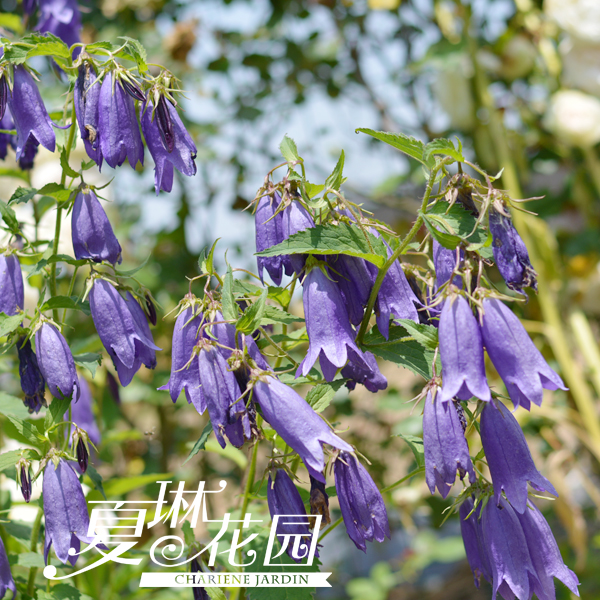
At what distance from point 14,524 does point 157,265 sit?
1467 millimetres

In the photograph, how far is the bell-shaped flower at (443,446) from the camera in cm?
66

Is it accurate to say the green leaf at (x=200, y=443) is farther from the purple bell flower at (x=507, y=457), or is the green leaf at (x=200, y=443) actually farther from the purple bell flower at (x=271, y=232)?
the purple bell flower at (x=507, y=457)

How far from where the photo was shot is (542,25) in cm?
235

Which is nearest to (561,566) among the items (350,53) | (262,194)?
(262,194)

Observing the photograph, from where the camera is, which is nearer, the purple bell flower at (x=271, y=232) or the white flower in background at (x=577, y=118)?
the purple bell flower at (x=271, y=232)

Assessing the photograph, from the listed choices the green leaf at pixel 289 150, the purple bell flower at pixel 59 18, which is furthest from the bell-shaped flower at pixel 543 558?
the purple bell flower at pixel 59 18

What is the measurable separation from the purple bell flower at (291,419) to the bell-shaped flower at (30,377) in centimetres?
36

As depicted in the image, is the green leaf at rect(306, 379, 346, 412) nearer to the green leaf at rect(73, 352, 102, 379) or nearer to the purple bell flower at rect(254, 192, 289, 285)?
the purple bell flower at rect(254, 192, 289, 285)

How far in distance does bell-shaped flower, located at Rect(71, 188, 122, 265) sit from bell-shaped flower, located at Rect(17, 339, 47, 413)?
0.15m

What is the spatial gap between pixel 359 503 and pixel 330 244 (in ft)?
0.97

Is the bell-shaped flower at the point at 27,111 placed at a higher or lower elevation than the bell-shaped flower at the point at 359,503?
higher

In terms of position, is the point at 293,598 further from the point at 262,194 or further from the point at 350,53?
the point at 350,53

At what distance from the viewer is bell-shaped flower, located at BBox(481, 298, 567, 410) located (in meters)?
0.64

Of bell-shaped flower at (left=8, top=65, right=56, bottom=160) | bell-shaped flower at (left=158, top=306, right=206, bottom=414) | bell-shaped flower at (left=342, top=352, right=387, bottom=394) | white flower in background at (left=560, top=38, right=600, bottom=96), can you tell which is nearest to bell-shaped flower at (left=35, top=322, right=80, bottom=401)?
bell-shaped flower at (left=158, top=306, right=206, bottom=414)
